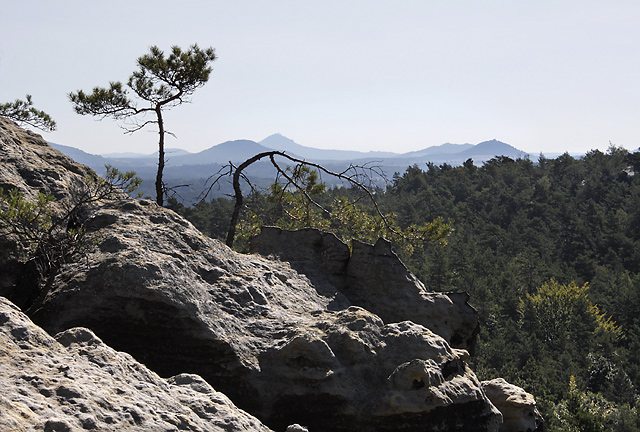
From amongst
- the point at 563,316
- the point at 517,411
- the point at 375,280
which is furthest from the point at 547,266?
the point at 375,280

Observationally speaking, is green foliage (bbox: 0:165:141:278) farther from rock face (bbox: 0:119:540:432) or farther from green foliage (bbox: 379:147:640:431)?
green foliage (bbox: 379:147:640:431)

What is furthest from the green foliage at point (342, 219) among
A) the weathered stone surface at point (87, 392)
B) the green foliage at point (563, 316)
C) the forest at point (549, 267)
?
the green foliage at point (563, 316)

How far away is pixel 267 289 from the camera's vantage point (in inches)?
265

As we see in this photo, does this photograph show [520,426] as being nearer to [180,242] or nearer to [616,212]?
[180,242]

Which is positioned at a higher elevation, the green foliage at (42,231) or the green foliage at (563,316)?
the green foliage at (42,231)

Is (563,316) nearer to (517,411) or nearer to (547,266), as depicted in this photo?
(547,266)

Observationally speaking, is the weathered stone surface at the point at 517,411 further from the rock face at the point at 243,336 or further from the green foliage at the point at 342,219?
the green foliage at the point at 342,219

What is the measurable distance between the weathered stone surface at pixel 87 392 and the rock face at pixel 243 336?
0.26 meters

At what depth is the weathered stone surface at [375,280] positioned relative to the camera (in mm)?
7637

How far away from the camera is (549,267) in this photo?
6731 centimetres

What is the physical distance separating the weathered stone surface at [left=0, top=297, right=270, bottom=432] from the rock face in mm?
265

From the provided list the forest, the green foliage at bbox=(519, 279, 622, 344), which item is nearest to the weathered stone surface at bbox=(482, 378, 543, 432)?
the forest

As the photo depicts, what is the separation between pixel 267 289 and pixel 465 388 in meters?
2.73

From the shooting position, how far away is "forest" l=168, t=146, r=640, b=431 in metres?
47.4
